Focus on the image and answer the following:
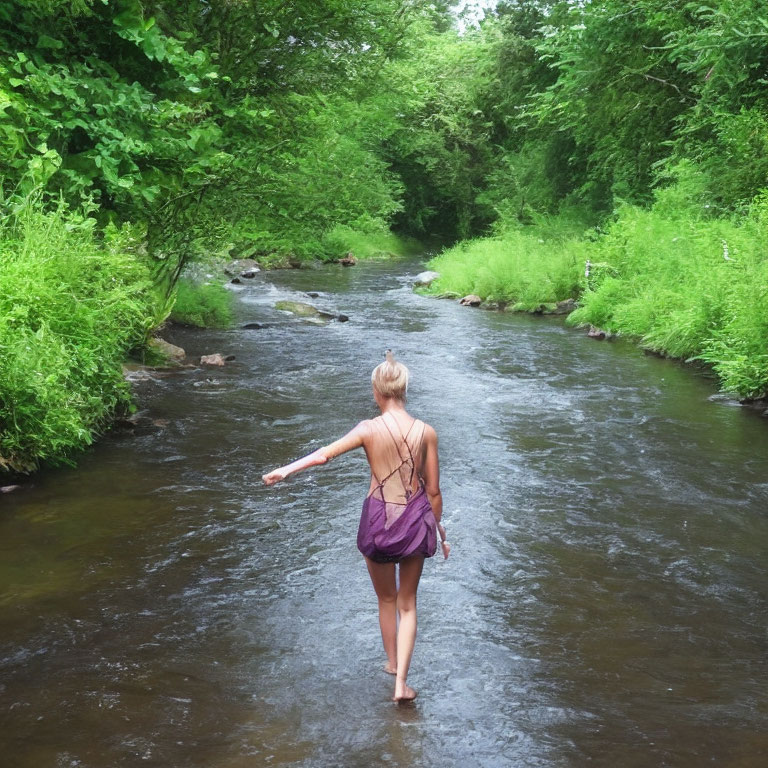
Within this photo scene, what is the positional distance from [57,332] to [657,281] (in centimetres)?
1464

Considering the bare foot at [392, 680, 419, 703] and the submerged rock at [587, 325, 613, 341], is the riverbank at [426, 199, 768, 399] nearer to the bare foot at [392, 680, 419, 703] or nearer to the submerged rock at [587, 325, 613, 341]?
the submerged rock at [587, 325, 613, 341]

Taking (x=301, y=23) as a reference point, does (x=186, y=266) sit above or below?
below

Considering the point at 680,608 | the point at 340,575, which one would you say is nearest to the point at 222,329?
the point at 340,575

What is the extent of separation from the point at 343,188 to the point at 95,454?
385 inches

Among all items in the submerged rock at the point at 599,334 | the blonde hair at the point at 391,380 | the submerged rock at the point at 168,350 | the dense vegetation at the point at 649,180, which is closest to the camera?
the blonde hair at the point at 391,380

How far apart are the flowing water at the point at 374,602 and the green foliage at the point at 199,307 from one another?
323 inches

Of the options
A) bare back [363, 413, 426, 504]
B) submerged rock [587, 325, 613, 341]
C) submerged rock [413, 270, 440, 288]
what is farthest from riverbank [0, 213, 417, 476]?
submerged rock [413, 270, 440, 288]

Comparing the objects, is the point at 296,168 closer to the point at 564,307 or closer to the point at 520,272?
the point at 564,307

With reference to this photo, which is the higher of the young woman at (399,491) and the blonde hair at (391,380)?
the blonde hair at (391,380)

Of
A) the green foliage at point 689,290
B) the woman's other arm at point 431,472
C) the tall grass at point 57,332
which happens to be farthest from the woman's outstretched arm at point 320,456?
the green foliage at point 689,290

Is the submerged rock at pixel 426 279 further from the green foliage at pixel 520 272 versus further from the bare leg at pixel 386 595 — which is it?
the bare leg at pixel 386 595

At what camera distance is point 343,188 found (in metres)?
18.7

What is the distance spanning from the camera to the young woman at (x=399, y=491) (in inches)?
206

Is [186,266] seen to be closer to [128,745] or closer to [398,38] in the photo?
[398,38]
